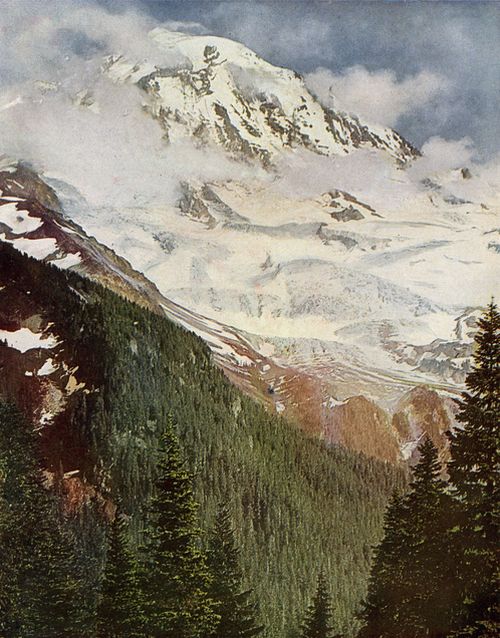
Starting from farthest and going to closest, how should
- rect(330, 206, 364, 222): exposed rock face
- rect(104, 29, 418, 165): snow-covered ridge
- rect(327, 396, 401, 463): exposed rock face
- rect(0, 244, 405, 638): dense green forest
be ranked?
rect(330, 206, 364, 222): exposed rock face
rect(104, 29, 418, 165): snow-covered ridge
rect(327, 396, 401, 463): exposed rock face
rect(0, 244, 405, 638): dense green forest

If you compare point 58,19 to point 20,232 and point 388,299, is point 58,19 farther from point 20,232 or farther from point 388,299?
point 388,299

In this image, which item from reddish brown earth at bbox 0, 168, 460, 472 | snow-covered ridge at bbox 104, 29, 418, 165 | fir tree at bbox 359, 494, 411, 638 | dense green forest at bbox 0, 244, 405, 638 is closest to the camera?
dense green forest at bbox 0, 244, 405, 638

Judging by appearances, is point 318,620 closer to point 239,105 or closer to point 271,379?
point 271,379

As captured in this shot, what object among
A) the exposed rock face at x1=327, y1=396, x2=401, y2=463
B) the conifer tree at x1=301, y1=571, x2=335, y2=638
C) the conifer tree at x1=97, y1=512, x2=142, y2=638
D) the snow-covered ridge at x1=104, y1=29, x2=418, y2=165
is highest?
the snow-covered ridge at x1=104, y1=29, x2=418, y2=165

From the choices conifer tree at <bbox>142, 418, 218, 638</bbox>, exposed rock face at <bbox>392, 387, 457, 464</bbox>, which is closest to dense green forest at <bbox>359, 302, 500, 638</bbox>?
exposed rock face at <bbox>392, 387, 457, 464</bbox>

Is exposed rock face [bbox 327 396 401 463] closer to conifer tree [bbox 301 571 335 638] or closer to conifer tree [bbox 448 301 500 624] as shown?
conifer tree [bbox 448 301 500 624]

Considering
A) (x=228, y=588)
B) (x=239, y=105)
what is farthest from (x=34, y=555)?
(x=239, y=105)

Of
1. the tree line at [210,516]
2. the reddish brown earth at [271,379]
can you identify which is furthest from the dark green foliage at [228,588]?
the reddish brown earth at [271,379]
